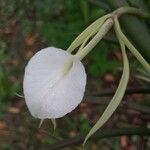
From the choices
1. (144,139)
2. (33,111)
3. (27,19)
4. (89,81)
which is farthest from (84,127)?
(33,111)

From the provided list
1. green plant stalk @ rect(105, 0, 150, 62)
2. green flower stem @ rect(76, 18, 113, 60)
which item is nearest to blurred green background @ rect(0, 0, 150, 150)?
green plant stalk @ rect(105, 0, 150, 62)

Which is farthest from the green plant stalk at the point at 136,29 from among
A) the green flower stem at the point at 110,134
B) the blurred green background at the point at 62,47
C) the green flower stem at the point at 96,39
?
the green flower stem at the point at 110,134

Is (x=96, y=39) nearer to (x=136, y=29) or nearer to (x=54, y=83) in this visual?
(x=54, y=83)

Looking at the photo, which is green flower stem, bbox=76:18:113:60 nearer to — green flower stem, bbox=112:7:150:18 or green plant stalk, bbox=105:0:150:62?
green flower stem, bbox=112:7:150:18

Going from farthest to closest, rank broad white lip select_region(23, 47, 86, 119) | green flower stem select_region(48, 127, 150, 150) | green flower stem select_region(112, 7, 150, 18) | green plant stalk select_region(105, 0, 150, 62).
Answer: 1. green flower stem select_region(48, 127, 150, 150)
2. green plant stalk select_region(105, 0, 150, 62)
3. green flower stem select_region(112, 7, 150, 18)
4. broad white lip select_region(23, 47, 86, 119)

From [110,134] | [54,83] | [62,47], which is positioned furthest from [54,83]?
[62,47]
